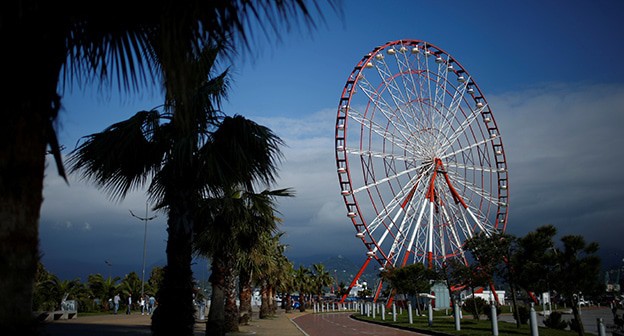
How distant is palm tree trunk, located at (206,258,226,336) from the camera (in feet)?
55.6

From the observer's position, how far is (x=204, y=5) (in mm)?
4004

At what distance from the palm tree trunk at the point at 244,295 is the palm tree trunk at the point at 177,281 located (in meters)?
19.2

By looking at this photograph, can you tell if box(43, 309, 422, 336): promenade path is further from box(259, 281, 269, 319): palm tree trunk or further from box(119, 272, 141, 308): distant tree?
box(119, 272, 141, 308): distant tree

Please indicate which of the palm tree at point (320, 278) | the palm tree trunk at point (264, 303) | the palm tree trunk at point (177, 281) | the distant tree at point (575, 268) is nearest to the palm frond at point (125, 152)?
the palm tree trunk at point (177, 281)

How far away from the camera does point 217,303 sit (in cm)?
1755

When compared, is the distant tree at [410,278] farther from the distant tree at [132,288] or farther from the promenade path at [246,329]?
the distant tree at [132,288]

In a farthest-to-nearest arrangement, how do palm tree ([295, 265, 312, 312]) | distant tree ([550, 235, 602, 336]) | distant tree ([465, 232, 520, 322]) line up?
palm tree ([295, 265, 312, 312])
distant tree ([465, 232, 520, 322])
distant tree ([550, 235, 602, 336])

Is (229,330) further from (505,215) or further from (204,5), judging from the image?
(505,215)

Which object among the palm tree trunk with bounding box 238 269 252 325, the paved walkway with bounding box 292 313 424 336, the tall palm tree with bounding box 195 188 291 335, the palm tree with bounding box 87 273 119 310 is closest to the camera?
the tall palm tree with bounding box 195 188 291 335

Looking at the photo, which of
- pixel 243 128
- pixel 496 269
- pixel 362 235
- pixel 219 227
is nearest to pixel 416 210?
pixel 362 235

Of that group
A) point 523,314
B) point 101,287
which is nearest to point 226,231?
point 523,314

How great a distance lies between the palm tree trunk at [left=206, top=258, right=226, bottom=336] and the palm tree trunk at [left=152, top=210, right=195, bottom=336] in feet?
19.2

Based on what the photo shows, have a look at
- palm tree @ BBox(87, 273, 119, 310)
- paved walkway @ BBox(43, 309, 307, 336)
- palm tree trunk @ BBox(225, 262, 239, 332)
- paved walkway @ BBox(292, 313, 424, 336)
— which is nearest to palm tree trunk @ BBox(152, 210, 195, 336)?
paved walkway @ BBox(43, 309, 307, 336)

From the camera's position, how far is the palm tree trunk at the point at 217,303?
16938 mm
